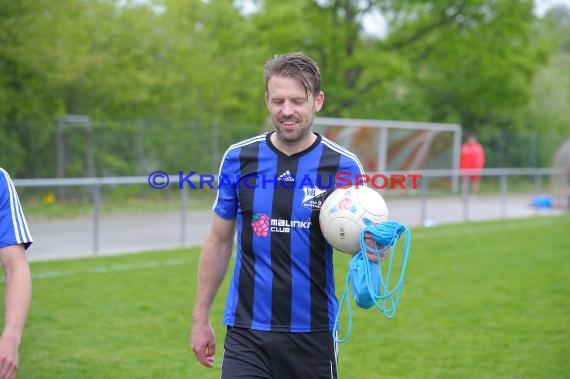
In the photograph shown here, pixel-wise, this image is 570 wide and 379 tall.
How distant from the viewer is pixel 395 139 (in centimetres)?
2433

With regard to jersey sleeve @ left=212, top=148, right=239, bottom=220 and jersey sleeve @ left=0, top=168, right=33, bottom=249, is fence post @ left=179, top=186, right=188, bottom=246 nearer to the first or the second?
jersey sleeve @ left=212, top=148, right=239, bottom=220

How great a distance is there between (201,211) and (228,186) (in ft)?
36.7

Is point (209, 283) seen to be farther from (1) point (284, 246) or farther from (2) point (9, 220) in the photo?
(2) point (9, 220)

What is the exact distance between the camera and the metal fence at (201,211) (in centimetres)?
1229

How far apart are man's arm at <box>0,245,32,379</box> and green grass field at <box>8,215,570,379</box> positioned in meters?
3.29

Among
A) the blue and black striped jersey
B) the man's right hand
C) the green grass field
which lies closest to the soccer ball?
the blue and black striped jersey

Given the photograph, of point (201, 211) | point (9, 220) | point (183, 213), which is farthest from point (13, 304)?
point (201, 211)

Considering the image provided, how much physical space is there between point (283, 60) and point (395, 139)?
21104 millimetres

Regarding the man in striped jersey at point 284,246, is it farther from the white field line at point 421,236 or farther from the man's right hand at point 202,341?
the white field line at point 421,236

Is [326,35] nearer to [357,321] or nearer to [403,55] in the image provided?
[403,55]

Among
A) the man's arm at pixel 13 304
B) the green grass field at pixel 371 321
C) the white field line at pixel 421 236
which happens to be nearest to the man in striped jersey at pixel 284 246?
the man's arm at pixel 13 304

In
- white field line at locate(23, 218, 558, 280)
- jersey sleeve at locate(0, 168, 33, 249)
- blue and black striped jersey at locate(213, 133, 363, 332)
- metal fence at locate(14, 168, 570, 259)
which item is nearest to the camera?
jersey sleeve at locate(0, 168, 33, 249)

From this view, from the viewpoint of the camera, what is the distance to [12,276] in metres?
3.03

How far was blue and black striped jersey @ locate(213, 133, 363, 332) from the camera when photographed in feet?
11.7
